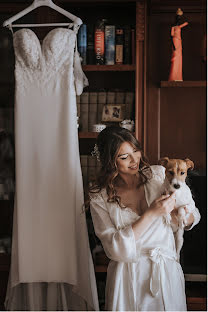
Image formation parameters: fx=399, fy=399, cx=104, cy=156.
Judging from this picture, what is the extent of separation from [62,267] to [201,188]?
878mm

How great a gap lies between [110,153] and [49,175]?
0.40m

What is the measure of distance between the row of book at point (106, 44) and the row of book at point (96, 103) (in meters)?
0.19

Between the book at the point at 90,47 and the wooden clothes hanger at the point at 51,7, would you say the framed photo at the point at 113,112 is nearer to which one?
the book at the point at 90,47

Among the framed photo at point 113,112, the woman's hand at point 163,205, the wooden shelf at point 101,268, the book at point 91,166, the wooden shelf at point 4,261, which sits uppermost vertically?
the framed photo at point 113,112

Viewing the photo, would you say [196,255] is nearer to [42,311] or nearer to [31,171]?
[42,311]

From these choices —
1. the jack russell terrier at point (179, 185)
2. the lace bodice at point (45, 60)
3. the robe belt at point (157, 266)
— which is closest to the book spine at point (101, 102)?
the lace bodice at point (45, 60)

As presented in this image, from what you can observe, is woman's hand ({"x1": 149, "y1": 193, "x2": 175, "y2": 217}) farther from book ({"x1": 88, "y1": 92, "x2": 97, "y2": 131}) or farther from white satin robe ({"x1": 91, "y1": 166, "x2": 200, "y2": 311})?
book ({"x1": 88, "y1": 92, "x2": 97, "y2": 131})

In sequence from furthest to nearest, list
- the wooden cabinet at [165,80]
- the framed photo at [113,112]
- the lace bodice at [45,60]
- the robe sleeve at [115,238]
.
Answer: the wooden cabinet at [165,80]
the framed photo at [113,112]
the lace bodice at [45,60]
the robe sleeve at [115,238]

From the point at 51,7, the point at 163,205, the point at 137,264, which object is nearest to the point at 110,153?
the point at 163,205

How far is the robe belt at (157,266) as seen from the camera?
1.74 meters

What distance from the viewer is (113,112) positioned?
230 centimetres

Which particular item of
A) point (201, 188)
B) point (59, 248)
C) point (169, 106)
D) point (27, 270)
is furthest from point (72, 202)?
point (169, 106)

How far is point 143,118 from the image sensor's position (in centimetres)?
219

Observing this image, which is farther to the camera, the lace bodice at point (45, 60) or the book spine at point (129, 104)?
the book spine at point (129, 104)
